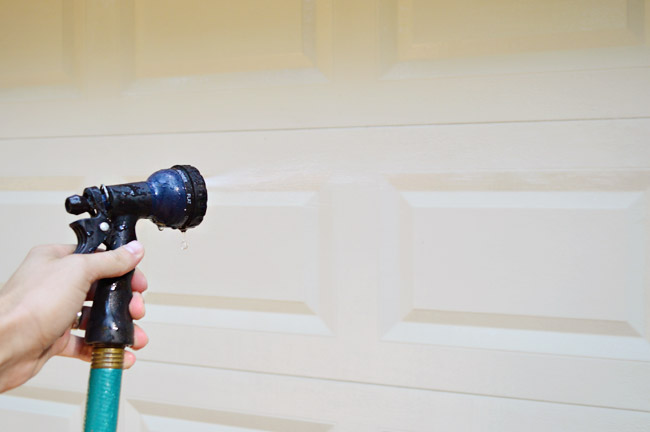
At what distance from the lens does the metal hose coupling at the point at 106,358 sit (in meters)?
0.67

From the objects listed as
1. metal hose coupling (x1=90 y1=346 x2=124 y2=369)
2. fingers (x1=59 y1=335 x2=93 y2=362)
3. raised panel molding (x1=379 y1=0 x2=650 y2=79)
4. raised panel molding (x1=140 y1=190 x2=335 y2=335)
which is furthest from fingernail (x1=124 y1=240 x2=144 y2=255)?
raised panel molding (x1=379 y1=0 x2=650 y2=79)

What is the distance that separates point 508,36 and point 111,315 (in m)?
0.66

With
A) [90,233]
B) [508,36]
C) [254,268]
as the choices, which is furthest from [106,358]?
[508,36]

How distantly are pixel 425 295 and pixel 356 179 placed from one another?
0.21 m

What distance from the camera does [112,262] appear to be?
0.69 metres

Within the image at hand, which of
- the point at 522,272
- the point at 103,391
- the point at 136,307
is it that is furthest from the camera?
the point at 522,272

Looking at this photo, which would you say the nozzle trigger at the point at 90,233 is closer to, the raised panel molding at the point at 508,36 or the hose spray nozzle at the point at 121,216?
the hose spray nozzle at the point at 121,216

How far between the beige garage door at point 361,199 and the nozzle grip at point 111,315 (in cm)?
36

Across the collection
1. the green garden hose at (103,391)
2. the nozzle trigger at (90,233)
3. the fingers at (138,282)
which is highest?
the nozzle trigger at (90,233)

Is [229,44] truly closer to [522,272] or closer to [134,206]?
[134,206]

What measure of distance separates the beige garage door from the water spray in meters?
0.31

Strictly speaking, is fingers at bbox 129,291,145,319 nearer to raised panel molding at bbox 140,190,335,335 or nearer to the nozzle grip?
the nozzle grip

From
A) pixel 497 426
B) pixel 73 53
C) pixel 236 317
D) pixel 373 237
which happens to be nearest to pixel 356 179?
pixel 373 237

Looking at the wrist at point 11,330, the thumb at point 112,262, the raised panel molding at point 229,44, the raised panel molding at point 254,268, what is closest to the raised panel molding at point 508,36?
the raised panel molding at point 229,44
